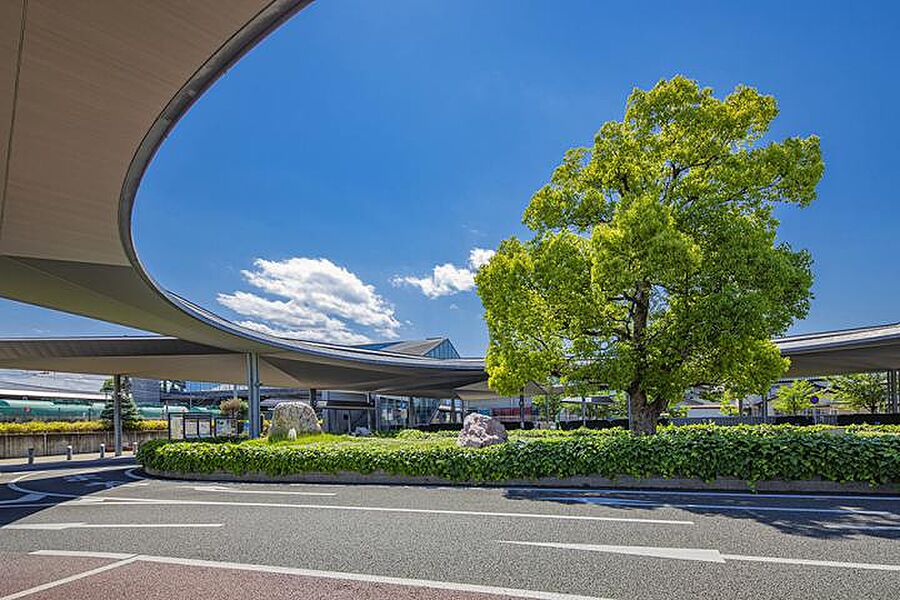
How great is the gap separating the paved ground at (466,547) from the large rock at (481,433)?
4491mm

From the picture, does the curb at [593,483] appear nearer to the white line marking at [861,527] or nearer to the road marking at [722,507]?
the road marking at [722,507]

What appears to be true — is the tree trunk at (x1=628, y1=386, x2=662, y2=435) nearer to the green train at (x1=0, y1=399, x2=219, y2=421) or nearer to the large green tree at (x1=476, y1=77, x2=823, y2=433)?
the large green tree at (x1=476, y1=77, x2=823, y2=433)

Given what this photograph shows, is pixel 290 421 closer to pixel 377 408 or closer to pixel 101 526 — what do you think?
pixel 101 526

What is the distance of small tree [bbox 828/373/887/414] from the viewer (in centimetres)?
3775

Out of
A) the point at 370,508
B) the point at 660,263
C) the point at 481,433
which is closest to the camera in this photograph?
the point at 370,508

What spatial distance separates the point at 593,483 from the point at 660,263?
4831 mm

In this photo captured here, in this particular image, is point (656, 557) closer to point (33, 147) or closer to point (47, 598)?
point (47, 598)

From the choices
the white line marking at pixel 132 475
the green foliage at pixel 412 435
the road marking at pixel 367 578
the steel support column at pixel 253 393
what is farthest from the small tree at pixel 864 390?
the white line marking at pixel 132 475

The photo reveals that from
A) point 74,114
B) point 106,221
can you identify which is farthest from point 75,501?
point 74,114

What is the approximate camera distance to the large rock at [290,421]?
23.0 m

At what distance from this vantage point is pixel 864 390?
3809 cm

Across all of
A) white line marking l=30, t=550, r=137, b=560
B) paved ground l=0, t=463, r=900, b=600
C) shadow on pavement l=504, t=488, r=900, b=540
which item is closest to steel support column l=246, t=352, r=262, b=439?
paved ground l=0, t=463, r=900, b=600

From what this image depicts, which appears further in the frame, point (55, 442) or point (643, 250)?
point (55, 442)

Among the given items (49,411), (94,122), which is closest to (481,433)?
(94,122)
